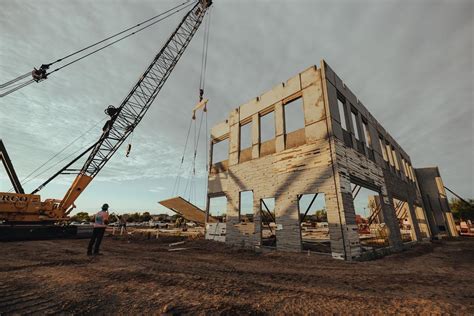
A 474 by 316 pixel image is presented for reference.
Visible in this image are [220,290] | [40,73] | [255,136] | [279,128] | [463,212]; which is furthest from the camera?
[463,212]

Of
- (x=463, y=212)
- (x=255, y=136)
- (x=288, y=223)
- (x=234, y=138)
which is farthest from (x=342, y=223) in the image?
(x=463, y=212)

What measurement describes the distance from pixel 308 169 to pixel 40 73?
20.2 meters

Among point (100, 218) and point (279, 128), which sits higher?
point (279, 128)

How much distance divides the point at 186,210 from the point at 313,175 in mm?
10287

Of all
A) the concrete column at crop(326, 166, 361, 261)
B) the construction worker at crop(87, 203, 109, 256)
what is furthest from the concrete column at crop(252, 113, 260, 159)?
the construction worker at crop(87, 203, 109, 256)

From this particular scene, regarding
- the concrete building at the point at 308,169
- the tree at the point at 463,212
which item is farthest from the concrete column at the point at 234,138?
the tree at the point at 463,212

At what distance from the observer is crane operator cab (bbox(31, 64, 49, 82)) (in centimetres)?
1472

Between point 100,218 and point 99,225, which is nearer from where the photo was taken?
point 99,225

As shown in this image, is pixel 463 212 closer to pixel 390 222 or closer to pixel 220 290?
pixel 390 222

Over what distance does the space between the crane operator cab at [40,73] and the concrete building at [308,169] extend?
14.4m

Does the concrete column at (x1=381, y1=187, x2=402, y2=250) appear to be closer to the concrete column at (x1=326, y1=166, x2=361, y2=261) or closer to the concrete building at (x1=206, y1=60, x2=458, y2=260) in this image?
the concrete building at (x1=206, y1=60, x2=458, y2=260)

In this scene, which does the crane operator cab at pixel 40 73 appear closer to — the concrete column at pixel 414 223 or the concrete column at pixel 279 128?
the concrete column at pixel 279 128

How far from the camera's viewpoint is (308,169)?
9.61 meters

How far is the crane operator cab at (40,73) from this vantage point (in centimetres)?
1472
